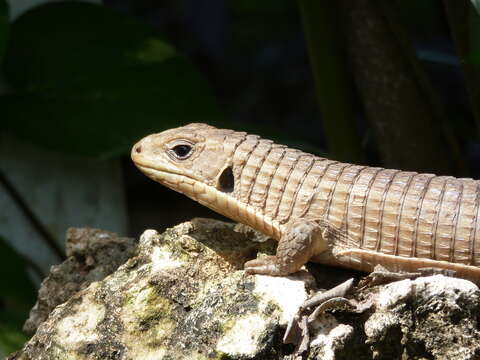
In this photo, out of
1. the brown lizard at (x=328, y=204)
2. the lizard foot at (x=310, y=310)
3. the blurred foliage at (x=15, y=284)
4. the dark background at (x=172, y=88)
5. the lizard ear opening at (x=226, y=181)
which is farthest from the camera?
the blurred foliage at (x=15, y=284)

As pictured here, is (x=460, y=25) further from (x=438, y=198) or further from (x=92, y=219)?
(x=92, y=219)

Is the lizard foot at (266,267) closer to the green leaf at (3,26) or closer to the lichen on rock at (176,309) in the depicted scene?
the lichen on rock at (176,309)

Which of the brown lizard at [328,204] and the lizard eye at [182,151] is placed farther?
the lizard eye at [182,151]

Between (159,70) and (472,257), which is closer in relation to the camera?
(472,257)

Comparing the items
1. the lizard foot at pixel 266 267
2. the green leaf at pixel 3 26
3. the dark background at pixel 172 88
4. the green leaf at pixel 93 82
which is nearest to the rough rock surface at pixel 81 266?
the lizard foot at pixel 266 267

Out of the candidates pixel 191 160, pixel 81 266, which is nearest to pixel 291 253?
pixel 191 160

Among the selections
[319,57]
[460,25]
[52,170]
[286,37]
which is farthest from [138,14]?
[460,25]

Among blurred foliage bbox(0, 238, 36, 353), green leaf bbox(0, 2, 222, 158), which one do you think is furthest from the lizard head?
blurred foliage bbox(0, 238, 36, 353)
